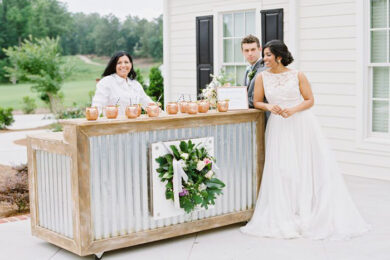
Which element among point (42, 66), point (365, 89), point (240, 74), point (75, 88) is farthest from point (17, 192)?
point (75, 88)

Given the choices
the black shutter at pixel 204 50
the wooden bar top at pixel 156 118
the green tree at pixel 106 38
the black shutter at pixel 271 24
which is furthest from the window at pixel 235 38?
the green tree at pixel 106 38

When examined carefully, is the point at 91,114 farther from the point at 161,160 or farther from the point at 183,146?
the point at 183,146

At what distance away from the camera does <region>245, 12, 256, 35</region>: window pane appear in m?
9.39

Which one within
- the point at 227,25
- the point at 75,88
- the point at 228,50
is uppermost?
the point at 227,25

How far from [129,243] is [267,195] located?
1425 mm

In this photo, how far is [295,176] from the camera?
530 centimetres

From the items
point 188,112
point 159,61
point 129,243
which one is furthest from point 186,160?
point 159,61

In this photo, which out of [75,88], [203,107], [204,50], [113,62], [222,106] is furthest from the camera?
[75,88]

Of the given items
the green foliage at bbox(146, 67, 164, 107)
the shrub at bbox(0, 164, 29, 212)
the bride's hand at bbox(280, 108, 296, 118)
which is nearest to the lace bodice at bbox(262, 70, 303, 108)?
the bride's hand at bbox(280, 108, 296, 118)

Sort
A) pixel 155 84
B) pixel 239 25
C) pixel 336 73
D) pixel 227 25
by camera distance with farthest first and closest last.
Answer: pixel 155 84 → pixel 227 25 → pixel 239 25 → pixel 336 73

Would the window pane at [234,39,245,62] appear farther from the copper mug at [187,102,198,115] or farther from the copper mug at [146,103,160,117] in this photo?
the copper mug at [146,103,160,117]

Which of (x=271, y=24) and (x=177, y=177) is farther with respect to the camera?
(x=271, y=24)

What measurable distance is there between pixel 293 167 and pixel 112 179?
5.74 ft

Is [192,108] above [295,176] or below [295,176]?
above
